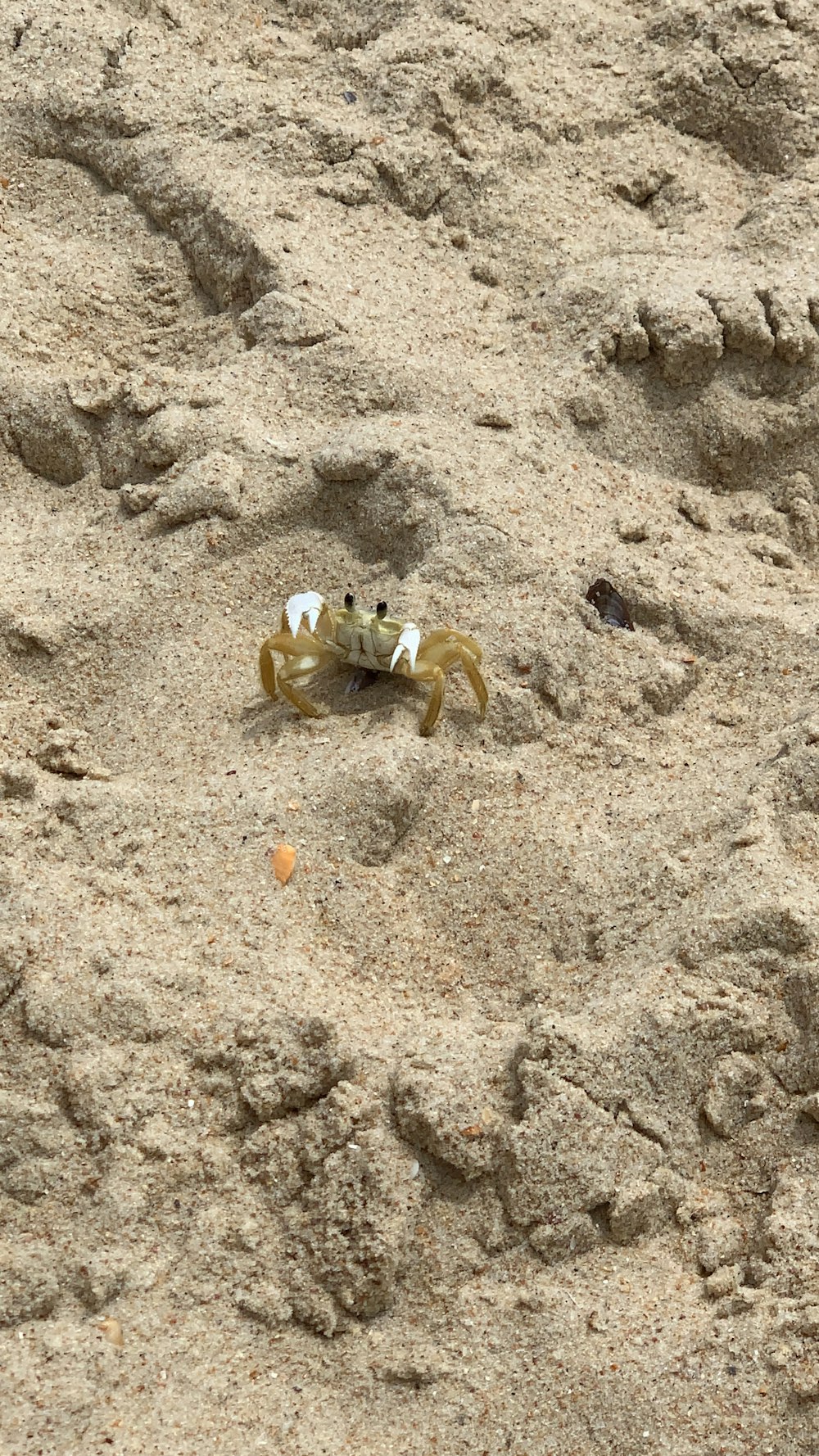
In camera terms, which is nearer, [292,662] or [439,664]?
[439,664]

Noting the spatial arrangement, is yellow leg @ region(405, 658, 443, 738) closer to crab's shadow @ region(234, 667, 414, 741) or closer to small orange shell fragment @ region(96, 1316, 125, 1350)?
crab's shadow @ region(234, 667, 414, 741)

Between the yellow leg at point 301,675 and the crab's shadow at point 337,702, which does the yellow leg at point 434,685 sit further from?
the yellow leg at point 301,675

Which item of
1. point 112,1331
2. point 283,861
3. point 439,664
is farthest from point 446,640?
point 112,1331

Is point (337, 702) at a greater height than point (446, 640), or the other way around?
point (446, 640)

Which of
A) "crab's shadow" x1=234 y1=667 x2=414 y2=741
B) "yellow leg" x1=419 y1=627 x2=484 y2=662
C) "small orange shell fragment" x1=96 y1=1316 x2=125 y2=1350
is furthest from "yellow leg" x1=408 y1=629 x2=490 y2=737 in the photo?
"small orange shell fragment" x1=96 y1=1316 x2=125 y2=1350

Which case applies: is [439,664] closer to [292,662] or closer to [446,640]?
[446,640]

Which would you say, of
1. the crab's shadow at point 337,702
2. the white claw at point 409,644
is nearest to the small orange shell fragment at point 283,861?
the crab's shadow at point 337,702
